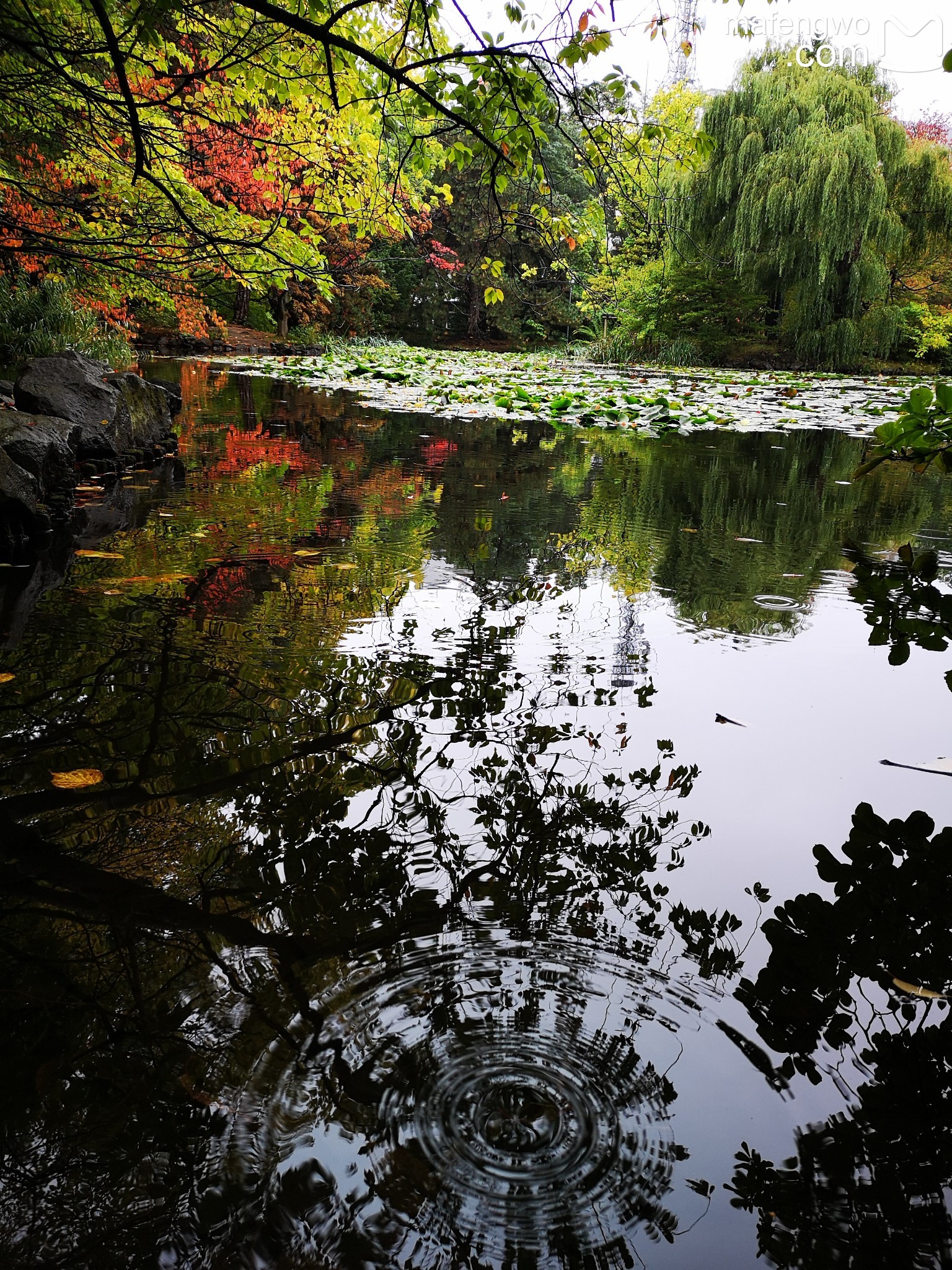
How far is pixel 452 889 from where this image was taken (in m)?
1.60

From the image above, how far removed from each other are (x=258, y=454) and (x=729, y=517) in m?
3.67

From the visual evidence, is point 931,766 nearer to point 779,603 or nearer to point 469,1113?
point 779,603

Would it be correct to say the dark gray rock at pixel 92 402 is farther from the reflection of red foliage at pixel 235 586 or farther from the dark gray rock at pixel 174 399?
the reflection of red foliage at pixel 235 586

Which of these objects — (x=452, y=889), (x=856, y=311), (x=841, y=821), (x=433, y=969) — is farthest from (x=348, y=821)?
(x=856, y=311)

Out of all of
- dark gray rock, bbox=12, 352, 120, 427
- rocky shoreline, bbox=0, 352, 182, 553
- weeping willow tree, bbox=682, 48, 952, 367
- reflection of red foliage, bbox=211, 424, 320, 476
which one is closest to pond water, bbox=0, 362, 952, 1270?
rocky shoreline, bbox=0, 352, 182, 553

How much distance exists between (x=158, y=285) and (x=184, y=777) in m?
9.22

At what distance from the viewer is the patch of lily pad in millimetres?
9984

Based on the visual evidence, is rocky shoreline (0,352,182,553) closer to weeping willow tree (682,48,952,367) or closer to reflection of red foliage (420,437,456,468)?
reflection of red foliage (420,437,456,468)

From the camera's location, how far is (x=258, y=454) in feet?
21.5

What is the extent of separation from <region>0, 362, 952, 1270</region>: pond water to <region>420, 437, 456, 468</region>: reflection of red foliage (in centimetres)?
340

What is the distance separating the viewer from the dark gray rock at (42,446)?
3.95 m

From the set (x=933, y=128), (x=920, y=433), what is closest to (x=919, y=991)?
(x=920, y=433)

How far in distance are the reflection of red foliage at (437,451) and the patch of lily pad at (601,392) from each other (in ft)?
7.04

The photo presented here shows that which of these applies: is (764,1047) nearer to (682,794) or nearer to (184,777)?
(682,794)
